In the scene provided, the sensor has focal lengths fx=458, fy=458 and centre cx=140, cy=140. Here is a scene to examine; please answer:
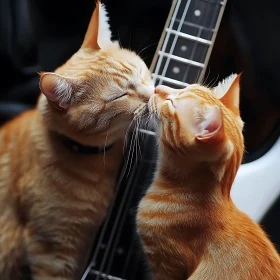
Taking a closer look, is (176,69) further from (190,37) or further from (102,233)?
(102,233)

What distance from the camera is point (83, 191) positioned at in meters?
0.75

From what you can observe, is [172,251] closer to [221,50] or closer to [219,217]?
[219,217]

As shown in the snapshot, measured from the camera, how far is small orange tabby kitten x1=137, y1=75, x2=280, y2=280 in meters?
0.63

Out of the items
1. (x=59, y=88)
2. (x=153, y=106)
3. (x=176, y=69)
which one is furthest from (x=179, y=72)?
(x=59, y=88)

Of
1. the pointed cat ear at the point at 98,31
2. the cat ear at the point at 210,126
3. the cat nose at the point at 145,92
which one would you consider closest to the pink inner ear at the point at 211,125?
the cat ear at the point at 210,126

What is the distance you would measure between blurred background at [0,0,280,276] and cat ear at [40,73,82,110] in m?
0.11

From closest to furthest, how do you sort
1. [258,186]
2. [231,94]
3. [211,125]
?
[211,125]
[231,94]
[258,186]

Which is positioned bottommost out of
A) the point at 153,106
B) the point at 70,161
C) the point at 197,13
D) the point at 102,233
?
the point at 102,233

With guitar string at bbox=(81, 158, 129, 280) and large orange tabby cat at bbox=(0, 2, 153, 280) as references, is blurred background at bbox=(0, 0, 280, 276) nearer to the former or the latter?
large orange tabby cat at bbox=(0, 2, 153, 280)

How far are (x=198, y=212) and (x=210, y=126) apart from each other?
144mm

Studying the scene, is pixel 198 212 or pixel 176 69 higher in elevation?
pixel 176 69

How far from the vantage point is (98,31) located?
2.32ft

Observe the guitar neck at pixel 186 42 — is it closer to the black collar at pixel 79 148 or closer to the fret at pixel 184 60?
the fret at pixel 184 60

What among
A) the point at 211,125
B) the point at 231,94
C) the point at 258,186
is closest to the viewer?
the point at 211,125
